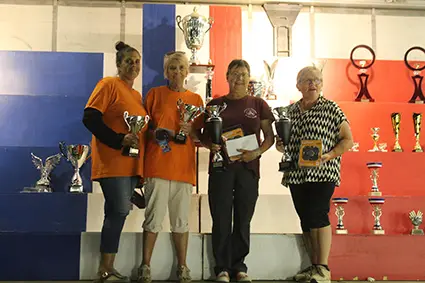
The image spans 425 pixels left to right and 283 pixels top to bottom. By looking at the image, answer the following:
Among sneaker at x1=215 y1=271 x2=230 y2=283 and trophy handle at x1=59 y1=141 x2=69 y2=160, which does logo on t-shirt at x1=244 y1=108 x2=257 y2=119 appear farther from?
trophy handle at x1=59 y1=141 x2=69 y2=160

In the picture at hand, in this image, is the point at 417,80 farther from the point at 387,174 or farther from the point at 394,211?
the point at 394,211

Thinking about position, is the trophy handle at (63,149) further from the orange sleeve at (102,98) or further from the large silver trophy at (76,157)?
the orange sleeve at (102,98)

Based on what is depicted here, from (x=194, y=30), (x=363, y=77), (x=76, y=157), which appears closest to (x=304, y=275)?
(x=76, y=157)

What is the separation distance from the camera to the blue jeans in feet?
8.39

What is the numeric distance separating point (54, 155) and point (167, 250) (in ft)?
4.60

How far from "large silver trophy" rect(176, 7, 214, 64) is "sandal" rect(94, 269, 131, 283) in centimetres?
217

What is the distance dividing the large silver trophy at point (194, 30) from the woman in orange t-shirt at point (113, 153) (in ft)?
5.94

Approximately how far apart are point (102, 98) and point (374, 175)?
2.22 metres

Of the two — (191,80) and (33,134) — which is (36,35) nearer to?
(33,134)

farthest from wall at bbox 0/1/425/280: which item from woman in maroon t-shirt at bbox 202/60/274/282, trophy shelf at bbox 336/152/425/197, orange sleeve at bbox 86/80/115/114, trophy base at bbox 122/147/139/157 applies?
orange sleeve at bbox 86/80/115/114

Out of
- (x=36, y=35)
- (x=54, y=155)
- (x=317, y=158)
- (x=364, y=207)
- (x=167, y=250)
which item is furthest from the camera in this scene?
(x=36, y=35)

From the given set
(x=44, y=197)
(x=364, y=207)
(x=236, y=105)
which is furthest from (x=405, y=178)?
(x=44, y=197)

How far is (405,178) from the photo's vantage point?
3.97m

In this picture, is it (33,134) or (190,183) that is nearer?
(190,183)
